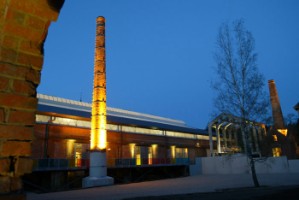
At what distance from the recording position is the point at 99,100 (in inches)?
1023

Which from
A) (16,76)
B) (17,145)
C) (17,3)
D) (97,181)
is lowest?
(97,181)

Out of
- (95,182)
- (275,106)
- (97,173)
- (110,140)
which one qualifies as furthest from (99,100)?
(275,106)

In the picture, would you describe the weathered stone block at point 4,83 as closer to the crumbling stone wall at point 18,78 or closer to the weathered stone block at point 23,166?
the crumbling stone wall at point 18,78

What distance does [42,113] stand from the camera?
24.9 meters

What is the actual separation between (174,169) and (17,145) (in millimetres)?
37800

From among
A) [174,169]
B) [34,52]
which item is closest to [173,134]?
[174,169]

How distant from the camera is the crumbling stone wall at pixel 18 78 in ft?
6.13

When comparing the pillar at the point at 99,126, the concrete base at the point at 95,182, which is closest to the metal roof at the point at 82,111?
the pillar at the point at 99,126

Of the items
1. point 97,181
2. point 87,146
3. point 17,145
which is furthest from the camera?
point 87,146

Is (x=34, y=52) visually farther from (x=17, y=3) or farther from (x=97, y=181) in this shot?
(x=97, y=181)

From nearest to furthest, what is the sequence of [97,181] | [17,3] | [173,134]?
1. [17,3]
2. [97,181]
3. [173,134]

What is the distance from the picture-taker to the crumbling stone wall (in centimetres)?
187

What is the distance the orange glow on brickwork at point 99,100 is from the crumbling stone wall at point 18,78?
23382 millimetres

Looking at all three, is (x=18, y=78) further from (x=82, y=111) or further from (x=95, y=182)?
(x=82, y=111)
